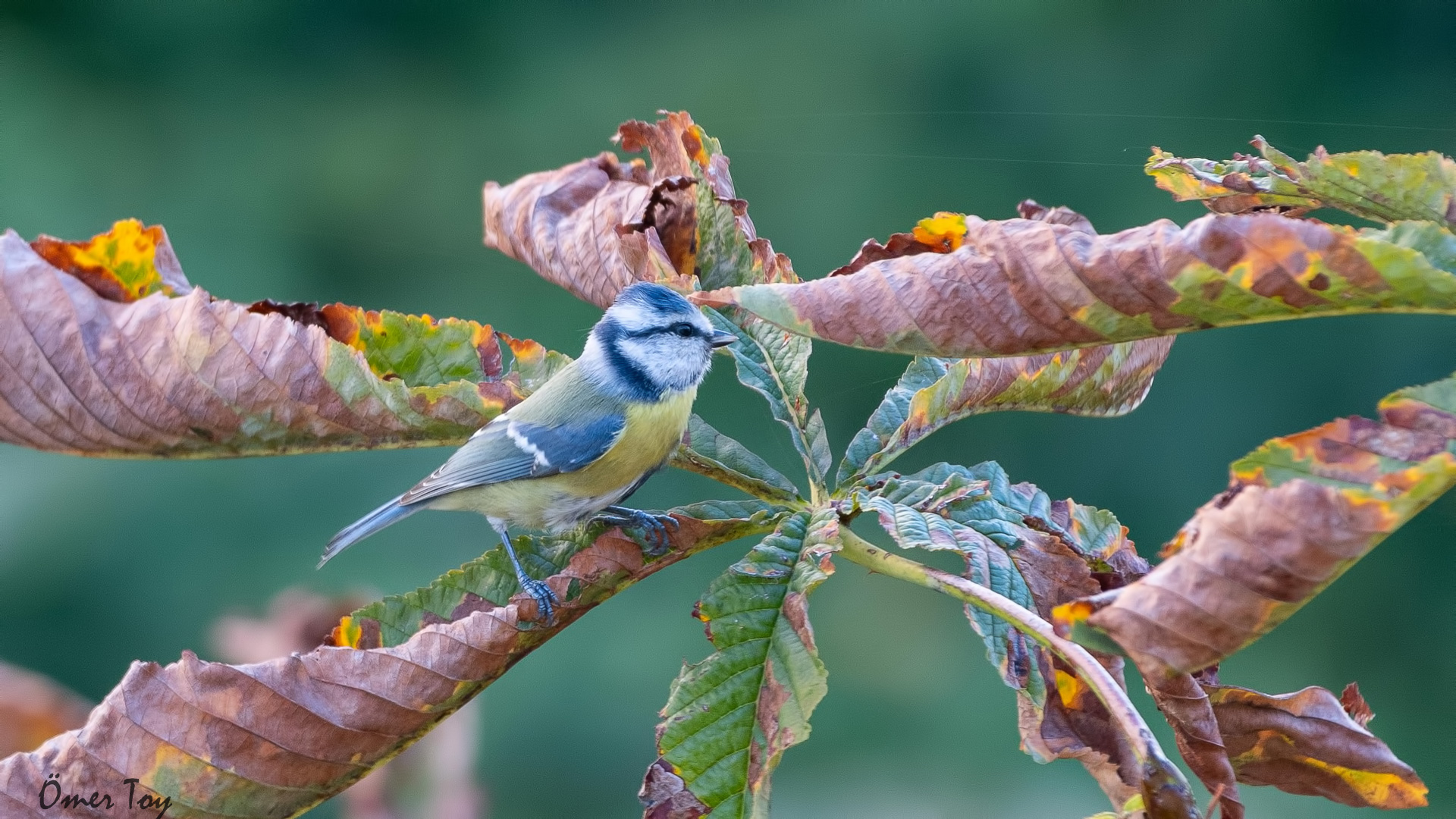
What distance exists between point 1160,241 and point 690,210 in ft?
1.84

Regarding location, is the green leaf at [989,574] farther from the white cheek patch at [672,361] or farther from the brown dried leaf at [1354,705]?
the white cheek patch at [672,361]

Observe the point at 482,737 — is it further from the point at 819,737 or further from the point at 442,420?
the point at 442,420

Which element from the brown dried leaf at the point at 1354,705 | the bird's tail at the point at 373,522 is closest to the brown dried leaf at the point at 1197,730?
the brown dried leaf at the point at 1354,705

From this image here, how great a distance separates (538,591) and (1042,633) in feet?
1.20

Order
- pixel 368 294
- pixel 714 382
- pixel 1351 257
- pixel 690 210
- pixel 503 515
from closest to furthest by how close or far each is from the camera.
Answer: pixel 1351 257 → pixel 690 210 → pixel 503 515 → pixel 714 382 → pixel 368 294

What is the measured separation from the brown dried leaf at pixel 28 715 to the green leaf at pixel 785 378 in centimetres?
62

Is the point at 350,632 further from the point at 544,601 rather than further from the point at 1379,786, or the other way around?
the point at 1379,786

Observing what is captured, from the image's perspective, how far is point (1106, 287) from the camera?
0.67m

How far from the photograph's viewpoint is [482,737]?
2.28 m

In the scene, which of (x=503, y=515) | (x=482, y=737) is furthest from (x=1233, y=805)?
(x=482, y=737)

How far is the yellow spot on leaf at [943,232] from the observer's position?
87cm

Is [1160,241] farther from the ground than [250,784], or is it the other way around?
[1160,241]

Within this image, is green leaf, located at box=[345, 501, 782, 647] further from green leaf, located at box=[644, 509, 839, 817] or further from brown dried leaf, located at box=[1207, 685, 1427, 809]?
brown dried leaf, located at box=[1207, 685, 1427, 809]

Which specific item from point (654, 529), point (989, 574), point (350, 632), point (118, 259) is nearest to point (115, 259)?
point (118, 259)
